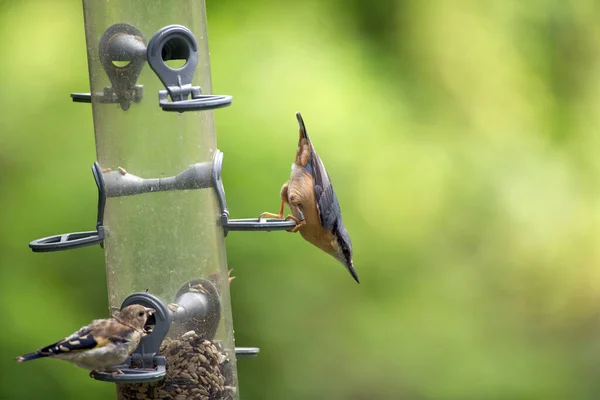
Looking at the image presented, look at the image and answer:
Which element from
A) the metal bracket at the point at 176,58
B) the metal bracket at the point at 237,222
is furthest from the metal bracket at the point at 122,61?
the metal bracket at the point at 237,222

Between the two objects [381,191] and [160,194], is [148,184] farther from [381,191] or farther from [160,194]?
[381,191]

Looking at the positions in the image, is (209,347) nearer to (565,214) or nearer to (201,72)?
(201,72)

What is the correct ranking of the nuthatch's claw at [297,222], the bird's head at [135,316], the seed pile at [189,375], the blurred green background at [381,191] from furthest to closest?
the blurred green background at [381,191] < the nuthatch's claw at [297,222] < the seed pile at [189,375] < the bird's head at [135,316]

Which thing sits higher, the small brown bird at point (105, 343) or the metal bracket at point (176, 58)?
the metal bracket at point (176, 58)

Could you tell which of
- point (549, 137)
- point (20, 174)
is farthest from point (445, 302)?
point (20, 174)

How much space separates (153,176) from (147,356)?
2.70ft

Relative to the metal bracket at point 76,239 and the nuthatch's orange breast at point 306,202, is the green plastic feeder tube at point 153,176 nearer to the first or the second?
the metal bracket at point 76,239

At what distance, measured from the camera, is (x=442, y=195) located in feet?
23.9

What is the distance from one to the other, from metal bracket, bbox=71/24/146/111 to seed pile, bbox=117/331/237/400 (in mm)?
1122

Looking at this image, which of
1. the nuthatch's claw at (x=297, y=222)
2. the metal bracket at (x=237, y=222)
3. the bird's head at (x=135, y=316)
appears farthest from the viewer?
the nuthatch's claw at (x=297, y=222)

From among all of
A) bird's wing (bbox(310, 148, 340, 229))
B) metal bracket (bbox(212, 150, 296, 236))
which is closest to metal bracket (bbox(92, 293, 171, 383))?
metal bracket (bbox(212, 150, 296, 236))

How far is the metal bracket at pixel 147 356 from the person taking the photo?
15.0ft

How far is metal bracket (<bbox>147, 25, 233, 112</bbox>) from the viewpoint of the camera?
4715 millimetres

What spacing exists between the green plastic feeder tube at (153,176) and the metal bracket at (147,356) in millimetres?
75
